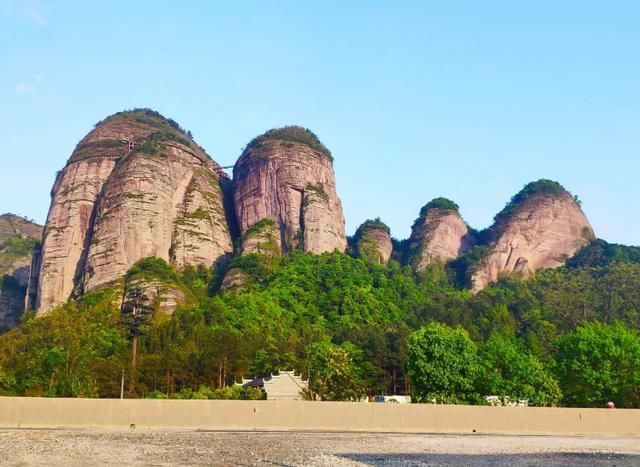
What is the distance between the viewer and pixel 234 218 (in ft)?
401

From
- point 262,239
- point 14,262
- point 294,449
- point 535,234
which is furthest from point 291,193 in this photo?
point 294,449

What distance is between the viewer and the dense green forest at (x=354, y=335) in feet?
172

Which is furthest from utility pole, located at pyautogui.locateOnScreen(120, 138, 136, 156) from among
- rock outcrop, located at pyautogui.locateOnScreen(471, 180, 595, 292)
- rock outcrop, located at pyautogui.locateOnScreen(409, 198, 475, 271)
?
rock outcrop, located at pyautogui.locateOnScreen(471, 180, 595, 292)

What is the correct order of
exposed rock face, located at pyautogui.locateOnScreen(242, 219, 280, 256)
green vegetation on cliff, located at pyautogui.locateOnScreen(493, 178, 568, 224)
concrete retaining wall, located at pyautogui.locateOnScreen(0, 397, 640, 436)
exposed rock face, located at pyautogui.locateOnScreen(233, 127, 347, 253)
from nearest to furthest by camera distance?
concrete retaining wall, located at pyautogui.locateOnScreen(0, 397, 640, 436) → exposed rock face, located at pyautogui.locateOnScreen(242, 219, 280, 256) → exposed rock face, located at pyautogui.locateOnScreen(233, 127, 347, 253) → green vegetation on cliff, located at pyautogui.locateOnScreen(493, 178, 568, 224)

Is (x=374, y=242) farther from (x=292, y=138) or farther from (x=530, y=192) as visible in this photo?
(x=530, y=192)

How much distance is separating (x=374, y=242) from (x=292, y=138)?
24873mm

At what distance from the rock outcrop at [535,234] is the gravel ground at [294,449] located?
102 m

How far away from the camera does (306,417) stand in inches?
1323

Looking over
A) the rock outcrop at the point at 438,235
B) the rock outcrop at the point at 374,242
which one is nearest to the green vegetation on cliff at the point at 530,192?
the rock outcrop at the point at 438,235

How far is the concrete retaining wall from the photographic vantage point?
31.3 metres

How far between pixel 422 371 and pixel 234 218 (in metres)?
74.2

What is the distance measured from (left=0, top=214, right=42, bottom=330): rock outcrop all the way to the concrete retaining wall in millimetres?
89037

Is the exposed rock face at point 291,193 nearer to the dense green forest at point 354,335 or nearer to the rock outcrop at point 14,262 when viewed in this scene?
the dense green forest at point 354,335

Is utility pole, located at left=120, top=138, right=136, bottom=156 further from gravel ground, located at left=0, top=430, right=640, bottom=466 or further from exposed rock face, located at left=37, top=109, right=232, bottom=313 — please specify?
gravel ground, located at left=0, top=430, right=640, bottom=466
